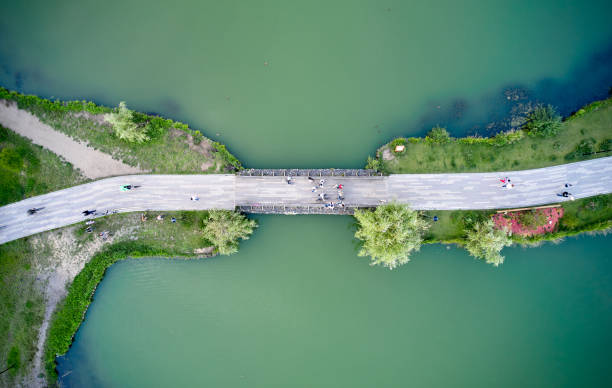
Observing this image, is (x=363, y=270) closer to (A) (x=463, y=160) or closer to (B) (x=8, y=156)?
(A) (x=463, y=160)

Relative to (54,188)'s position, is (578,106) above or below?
above

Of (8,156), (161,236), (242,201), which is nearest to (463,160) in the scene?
(242,201)

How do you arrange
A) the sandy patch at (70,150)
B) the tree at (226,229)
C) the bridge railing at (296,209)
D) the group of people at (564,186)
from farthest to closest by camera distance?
the sandy patch at (70,150) < the bridge railing at (296,209) < the group of people at (564,186) < the tree at (226,229)

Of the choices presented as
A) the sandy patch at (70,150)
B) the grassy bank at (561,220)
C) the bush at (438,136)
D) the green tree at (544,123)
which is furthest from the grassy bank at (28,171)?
the green tree at (544,123)

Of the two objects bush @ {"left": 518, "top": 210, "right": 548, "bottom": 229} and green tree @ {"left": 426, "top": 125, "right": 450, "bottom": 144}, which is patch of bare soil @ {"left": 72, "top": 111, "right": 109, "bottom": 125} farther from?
bush @ {"left": 518, "top": 210, "right": 548, "bottom": 229}

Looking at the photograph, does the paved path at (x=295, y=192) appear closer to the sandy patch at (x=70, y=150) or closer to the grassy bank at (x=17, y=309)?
the sandy patch at (x=70, y=150)

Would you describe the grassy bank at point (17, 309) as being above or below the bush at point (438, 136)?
below

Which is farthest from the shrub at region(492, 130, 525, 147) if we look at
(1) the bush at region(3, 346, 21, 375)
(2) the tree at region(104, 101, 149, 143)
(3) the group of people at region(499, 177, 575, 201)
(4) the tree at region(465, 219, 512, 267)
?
(1) the bush at region(3, 346, 21, 375)
